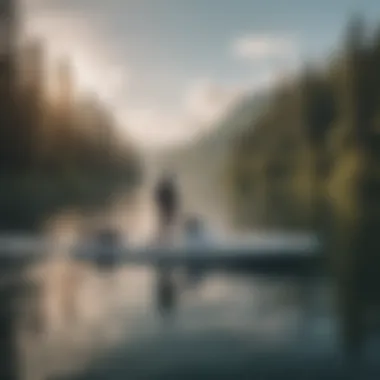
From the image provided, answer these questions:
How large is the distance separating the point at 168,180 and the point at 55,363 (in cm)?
69

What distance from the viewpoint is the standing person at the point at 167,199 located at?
8.46 ft

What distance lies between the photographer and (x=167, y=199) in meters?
2.57

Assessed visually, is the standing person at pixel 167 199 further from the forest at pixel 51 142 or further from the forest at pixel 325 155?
the forest at pixel 325 155

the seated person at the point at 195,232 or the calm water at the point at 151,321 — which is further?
the seated person at the point at 195,232

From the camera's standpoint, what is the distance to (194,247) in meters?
2.66

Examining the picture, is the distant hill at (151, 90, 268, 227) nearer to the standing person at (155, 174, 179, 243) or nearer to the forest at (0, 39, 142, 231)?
the standing person at (155, 174, 179, 243)

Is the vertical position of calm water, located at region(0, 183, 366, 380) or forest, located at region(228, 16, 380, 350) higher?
forest, located at region(228, 16, 380, 350)

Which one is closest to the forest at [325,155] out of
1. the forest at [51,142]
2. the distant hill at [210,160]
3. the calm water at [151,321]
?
the distant hill at [210,160]

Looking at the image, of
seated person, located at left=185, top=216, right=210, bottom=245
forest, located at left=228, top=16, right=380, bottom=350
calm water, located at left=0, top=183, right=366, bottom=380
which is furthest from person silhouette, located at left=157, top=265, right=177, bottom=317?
forest, located at left=228, top=16, right=380, bottom=350

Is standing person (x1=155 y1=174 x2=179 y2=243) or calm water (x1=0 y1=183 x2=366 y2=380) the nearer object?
calm water (x1=0 y1=183 x2=366 y2=380)

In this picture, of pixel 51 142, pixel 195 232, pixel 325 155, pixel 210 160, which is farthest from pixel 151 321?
pixel 325 155

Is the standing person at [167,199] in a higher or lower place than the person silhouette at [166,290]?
higher

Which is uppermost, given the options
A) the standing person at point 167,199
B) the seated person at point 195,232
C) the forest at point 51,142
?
the forest at point 51,142

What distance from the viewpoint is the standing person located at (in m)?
2.58
